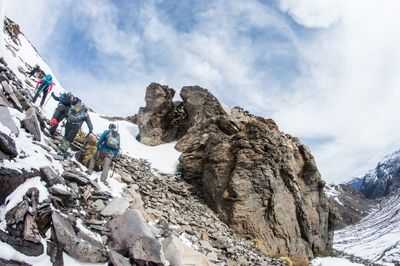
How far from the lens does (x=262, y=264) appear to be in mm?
22000

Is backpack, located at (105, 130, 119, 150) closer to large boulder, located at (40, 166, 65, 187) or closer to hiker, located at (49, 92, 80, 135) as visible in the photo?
hiker, located at (49, 92, 80, 135)

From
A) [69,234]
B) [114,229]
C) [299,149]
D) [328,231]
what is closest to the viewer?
[69,234]

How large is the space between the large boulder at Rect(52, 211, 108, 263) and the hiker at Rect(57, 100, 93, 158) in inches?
240

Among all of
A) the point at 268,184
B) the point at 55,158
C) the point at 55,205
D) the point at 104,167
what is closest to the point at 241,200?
the point at 268,184

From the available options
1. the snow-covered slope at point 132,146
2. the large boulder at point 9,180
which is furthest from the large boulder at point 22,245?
the snow-covered slope at point 132,146

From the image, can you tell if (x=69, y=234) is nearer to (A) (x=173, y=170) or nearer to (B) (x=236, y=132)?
(A) (x=173, y=170)

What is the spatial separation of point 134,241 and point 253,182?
62.8 feet

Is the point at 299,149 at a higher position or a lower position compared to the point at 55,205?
higher

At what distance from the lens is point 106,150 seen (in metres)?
18.4

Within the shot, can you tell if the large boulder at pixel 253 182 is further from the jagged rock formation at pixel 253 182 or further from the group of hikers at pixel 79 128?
the group of hikers at pixel 79 128

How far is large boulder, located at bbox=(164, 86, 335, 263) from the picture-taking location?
2880 centimetres

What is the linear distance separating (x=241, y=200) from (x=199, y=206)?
3321mm

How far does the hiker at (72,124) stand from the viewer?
1658 cm

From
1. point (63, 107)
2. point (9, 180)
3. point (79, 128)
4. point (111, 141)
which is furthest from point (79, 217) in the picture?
point (63, 107)
